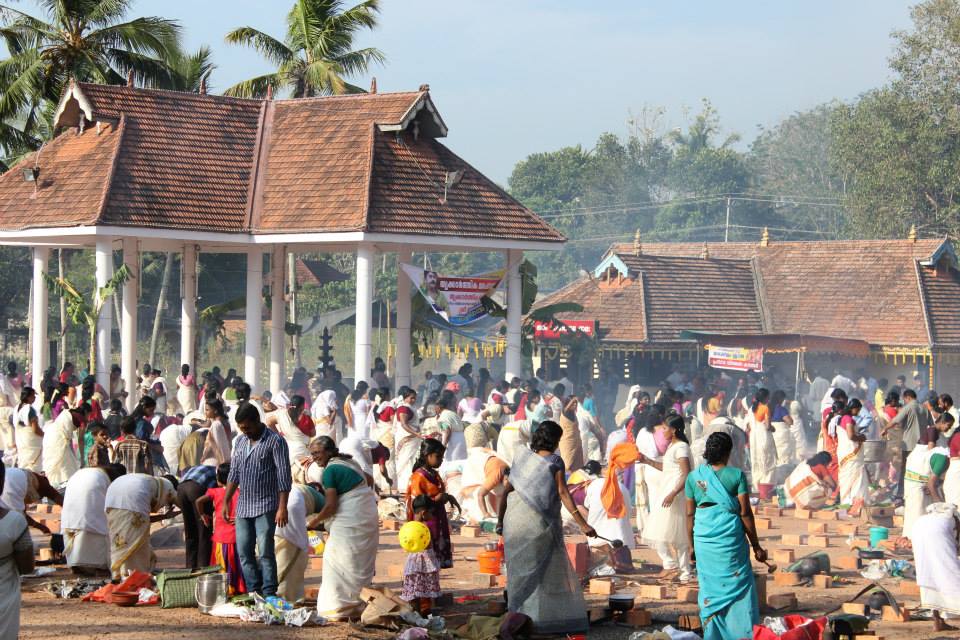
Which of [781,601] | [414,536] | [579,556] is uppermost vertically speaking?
[414,536]

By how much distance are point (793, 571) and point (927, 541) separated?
1.97m

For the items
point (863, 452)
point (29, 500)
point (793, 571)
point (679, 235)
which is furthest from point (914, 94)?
point (29, 500)

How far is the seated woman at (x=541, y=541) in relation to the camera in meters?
9.49

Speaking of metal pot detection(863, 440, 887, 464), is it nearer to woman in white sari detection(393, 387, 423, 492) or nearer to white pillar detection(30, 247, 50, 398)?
woman in white sari detection(393, 387, 423, 492)

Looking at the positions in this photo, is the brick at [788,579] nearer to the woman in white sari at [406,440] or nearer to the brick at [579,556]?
the brick at [579,556]

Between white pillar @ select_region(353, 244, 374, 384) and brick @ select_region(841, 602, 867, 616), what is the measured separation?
39.9 ft

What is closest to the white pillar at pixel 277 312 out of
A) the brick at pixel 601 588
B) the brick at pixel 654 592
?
the brick at pixel 601 588

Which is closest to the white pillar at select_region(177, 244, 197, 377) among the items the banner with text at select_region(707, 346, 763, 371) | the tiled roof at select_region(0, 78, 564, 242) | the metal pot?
the tiled roof at select_region(0, 78, 564, 242)

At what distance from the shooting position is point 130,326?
76.6ft

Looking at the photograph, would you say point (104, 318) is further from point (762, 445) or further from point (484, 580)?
point (484, 580)

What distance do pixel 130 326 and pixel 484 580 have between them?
12.8 meters

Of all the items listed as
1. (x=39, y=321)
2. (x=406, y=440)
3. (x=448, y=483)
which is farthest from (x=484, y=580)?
(x=39, y=321)

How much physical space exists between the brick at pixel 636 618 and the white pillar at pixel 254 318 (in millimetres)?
13640

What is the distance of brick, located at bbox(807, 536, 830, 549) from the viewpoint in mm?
14906
